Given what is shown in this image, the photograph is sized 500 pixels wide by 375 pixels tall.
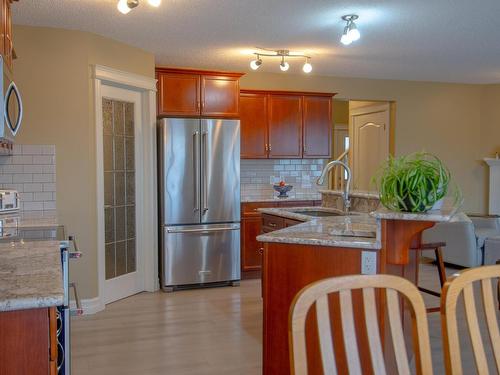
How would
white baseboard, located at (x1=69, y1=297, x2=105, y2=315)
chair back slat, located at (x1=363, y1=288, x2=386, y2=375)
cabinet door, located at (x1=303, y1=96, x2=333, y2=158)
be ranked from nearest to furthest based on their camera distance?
chair back slat, located at (x1=363, y1=288, x2=386, y2=375) < white baseboard, located at (x1=69, y1=297, x2=105, y2=315) < cabinet door, located at (x1=303, y1=96, x2=333, y2=158)

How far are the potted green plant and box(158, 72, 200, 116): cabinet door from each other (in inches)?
128

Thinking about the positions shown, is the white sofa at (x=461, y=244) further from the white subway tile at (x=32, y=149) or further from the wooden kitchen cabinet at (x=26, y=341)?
the wooden kitchen cabinet at (x=26, y=341)

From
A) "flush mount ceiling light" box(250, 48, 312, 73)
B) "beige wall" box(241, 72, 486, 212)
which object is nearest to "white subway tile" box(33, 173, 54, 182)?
"flush mount ceiling light" box(250, 48, 312, 73)

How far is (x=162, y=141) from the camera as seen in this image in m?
5.06

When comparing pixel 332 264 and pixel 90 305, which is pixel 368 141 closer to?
pixel 90 305

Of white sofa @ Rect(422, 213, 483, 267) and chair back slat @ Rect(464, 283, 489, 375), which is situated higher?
chair back slat @ Rect(464, 283, 489, 375)

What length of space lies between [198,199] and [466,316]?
13.2ft

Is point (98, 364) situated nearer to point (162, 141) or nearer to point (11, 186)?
point (11, 186)

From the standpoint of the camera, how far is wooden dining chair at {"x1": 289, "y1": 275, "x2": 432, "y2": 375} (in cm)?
112

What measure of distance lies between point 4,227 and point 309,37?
2957mm

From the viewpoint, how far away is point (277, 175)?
254 inches

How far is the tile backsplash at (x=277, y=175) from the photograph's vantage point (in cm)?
630

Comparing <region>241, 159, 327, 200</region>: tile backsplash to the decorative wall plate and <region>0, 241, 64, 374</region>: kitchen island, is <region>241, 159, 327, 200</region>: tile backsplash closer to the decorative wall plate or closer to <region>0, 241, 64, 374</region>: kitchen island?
the decorative wall plate

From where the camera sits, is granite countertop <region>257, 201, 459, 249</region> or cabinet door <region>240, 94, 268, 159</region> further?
cabinet door <region>240, 94, 268, 159</region>
